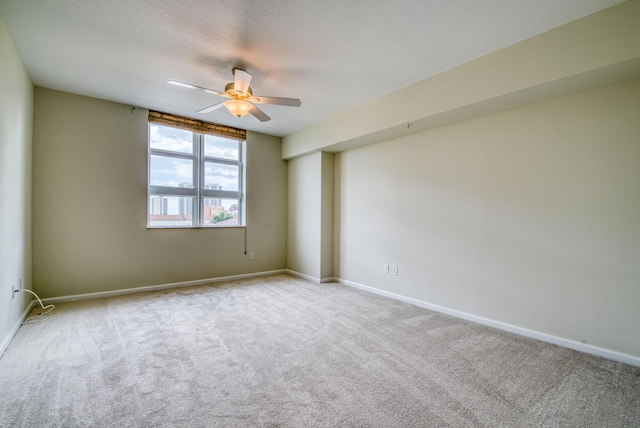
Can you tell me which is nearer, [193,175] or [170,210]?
[170,210]

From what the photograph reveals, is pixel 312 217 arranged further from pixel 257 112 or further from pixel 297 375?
pixel 297 375

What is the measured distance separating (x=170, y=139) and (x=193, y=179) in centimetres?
68

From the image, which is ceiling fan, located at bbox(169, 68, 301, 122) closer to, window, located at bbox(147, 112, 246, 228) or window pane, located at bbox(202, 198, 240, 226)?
window, located at bbox(147, 112, 246, 228)

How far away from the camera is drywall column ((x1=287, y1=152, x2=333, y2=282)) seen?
484 cm

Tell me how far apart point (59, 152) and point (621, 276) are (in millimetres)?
5941

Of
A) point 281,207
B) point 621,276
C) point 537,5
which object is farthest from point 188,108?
point 621,276

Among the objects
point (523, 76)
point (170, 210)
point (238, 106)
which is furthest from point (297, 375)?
point (170, 210)

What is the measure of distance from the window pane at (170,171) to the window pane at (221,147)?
387mm

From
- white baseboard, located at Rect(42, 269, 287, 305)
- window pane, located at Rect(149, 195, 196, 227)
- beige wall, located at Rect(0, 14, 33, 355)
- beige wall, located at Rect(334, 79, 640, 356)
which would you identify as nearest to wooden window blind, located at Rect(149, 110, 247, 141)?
window pane, located at Rect(149, 195, 196, 227)

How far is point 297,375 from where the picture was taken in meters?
2.05

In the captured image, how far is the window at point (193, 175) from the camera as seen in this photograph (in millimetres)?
4297

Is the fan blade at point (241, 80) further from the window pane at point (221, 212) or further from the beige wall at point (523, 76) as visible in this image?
the window pane at point (221, 212)

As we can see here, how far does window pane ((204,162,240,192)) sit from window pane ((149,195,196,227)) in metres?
0.40

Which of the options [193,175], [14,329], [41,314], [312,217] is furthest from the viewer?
[312,217]
